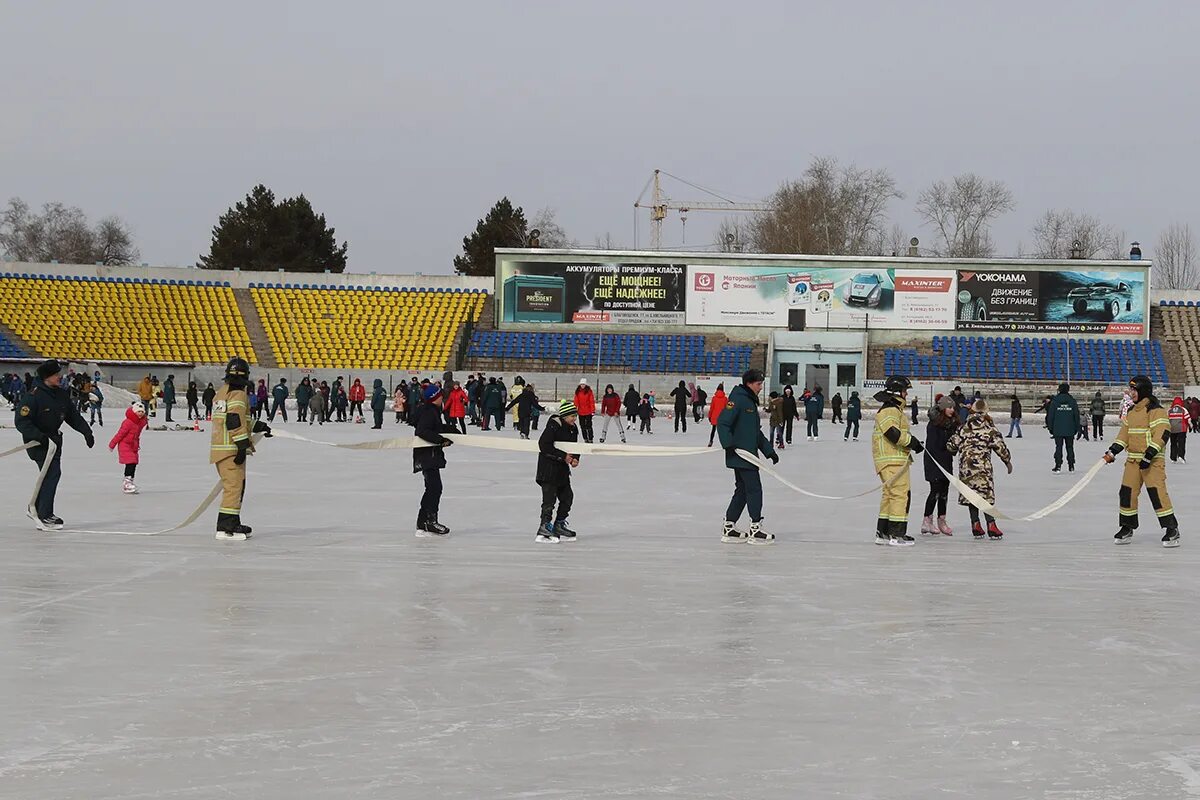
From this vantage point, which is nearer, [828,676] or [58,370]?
[828,676]

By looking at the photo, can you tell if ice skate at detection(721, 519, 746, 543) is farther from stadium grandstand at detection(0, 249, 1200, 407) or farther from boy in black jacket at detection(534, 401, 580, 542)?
stadium grandstand at detection(0, 249, 1200, 407)

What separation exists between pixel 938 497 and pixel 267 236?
219 ft

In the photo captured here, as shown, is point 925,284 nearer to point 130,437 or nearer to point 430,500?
point 130,437

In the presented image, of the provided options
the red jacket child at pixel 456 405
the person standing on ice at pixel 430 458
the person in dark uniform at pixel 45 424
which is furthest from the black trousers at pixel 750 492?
the red jacket child at pixel 456 405

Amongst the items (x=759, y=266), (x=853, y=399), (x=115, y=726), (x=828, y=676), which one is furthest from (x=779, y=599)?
(x=759, y=266)

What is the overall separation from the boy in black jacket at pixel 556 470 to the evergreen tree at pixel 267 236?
2562 inches

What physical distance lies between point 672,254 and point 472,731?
49.0 metres

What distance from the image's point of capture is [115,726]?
16.5 feet

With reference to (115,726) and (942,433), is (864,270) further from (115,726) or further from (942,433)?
(115,726)

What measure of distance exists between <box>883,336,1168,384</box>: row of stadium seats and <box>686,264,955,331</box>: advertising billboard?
1.41 m

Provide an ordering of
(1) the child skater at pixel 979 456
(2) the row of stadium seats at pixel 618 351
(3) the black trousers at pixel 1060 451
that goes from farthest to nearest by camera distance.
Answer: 1. (2) the row of stadium seats at pixel 618 351
2. (3) the black trousers at pixel 1060 451
3. (1) the child skater at pixel 979 456

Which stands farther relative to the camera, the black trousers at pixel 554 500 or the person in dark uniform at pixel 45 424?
the person in dark uniform at pixel 45 424

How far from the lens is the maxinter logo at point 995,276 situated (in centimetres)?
5222

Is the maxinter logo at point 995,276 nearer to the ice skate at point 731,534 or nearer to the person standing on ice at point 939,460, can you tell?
Result: the person standing on ice at point 939,460
